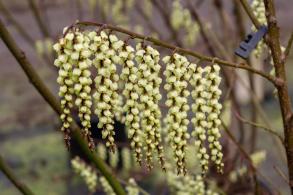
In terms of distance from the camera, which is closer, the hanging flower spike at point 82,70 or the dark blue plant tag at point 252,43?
the hanging flower spike at point 82,70

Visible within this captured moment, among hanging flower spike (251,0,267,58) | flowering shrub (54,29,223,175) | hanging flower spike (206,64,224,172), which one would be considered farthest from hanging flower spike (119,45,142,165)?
hanging flower spike (251,0,267,58)

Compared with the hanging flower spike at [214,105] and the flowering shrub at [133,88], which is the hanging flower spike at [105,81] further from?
the hanging flower spike at [214,105]

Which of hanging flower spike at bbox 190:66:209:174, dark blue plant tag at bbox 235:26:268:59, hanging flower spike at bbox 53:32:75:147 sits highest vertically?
dark blue plant tag at bbox 235:26:268:59

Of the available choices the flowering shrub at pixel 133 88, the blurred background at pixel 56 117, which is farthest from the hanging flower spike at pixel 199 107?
the blurred background at pixel 56 117

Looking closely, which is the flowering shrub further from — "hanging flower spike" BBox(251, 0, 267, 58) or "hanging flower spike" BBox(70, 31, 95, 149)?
"hanging flower spike" BBox(251, 0, 267, 58)

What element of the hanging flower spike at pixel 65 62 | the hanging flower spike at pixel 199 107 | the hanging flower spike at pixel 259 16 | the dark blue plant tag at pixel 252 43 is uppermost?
the hanging flower spike at pixel 259 16

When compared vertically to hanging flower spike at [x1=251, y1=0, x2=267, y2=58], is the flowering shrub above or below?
below

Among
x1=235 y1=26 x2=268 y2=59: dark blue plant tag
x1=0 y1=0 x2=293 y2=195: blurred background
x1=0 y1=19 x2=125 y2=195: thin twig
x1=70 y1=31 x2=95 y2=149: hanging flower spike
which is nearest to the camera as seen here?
x1=70 y1=31 x2=95 y2=149: hanging flower spike
